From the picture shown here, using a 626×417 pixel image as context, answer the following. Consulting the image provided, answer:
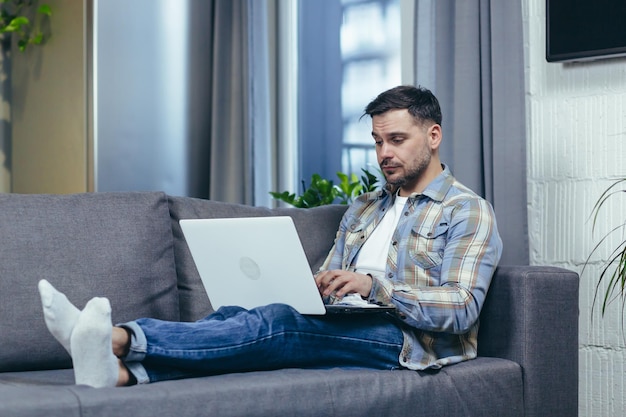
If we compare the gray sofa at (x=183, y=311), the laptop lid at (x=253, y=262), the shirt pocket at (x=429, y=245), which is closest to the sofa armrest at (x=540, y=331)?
the gray sofa at (x=183, y=311)

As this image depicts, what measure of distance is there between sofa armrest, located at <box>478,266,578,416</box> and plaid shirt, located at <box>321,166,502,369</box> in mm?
77

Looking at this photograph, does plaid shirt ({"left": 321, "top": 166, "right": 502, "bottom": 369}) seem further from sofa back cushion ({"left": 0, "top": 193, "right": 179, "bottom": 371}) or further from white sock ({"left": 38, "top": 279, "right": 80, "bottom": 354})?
white sock ({"left": 38, "top": 279, "right": 80, "bottom": 354})

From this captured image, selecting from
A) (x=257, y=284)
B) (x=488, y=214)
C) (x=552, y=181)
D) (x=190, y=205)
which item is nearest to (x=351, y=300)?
(x=257, y=284)

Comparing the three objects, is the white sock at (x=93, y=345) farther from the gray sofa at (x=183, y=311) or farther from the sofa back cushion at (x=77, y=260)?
the sofa back cushion at (x=77, y=260)

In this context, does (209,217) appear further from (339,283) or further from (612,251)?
(612,251)

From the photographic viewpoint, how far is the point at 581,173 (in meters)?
2.79

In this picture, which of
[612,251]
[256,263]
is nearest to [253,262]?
[256,263]

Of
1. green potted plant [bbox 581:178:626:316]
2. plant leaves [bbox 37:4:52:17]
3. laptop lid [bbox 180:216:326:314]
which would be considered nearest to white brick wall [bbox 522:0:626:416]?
green potted plant [bbox 581:178:626:316]

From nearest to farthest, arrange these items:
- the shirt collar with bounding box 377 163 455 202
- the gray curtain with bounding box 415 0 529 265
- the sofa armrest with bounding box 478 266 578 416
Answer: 1. the sofa armrest with bounding box 478 266 578 416
2. the shirt collar with bounding box 377 163 455 202
3. the gray curtain with bounding box 415 0 529 265

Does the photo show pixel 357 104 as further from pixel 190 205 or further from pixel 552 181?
pixel 190 205

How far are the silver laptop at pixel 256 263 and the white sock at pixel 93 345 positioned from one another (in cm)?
36

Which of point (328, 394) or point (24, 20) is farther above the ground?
point (24, 20)

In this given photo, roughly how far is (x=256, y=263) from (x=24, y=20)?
218cm

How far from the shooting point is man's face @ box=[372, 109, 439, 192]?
244 centimetres
